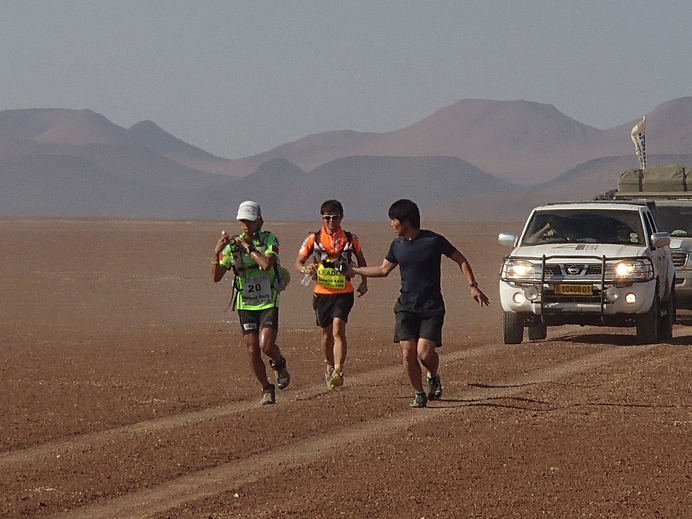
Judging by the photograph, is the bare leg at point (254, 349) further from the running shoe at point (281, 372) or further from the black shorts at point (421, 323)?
the black shorts at point (421, 323)

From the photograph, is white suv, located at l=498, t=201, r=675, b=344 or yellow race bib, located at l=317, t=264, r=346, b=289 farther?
white suv, located at l=498, t=201, r=675, b=344

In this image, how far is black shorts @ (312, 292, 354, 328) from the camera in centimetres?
1330

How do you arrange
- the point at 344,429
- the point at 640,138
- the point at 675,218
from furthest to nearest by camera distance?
the point at 640,138 < the point at 675,218 < the point at 344,429

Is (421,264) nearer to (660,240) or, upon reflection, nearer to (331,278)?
(331,278)

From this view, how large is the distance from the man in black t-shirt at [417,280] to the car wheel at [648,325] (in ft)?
20.8

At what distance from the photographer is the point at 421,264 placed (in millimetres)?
11977

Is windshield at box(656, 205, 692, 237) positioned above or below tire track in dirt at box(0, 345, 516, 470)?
above

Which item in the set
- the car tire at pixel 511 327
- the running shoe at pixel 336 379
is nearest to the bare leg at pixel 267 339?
the running shoe at pixel 336 379

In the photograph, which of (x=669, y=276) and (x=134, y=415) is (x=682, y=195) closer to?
(x=669, y=276)

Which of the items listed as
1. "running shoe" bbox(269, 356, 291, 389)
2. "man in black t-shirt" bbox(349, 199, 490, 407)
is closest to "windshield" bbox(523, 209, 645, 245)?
"running shoe" bbox(269, 356, 291, 389)

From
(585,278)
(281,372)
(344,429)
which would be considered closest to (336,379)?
(281,372)

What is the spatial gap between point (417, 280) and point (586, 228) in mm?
7237

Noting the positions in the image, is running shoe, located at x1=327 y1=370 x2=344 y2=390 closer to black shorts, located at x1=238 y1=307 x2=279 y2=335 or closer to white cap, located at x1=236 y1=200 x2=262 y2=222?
black shorts, located at x1=238 y1=307 x2=279 y2=335

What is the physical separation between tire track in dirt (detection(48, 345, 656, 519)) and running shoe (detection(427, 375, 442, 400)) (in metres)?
0.15
